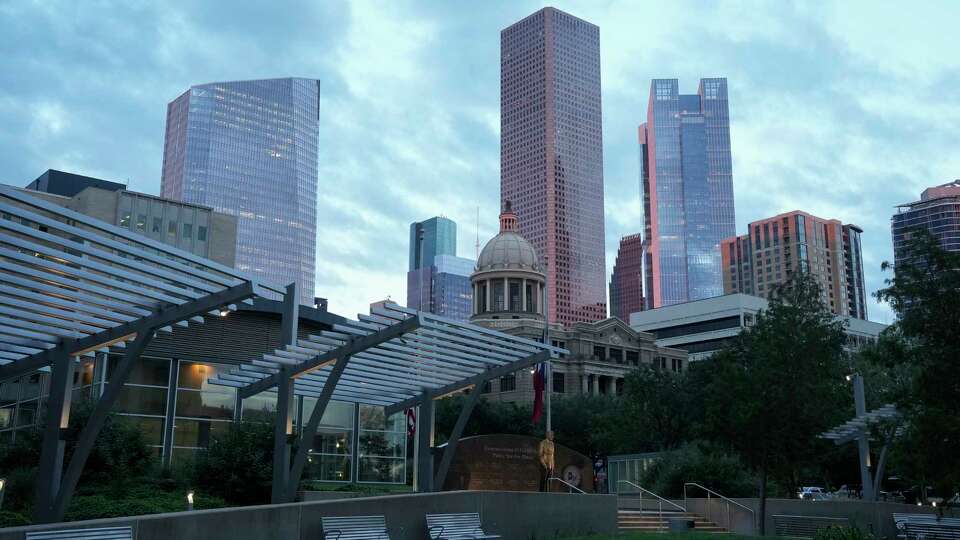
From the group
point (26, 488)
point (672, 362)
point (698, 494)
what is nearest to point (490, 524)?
point (26, 488)

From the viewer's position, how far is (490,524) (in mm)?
21062

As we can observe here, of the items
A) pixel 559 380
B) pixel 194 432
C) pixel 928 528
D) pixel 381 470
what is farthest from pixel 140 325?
pixel 559 380

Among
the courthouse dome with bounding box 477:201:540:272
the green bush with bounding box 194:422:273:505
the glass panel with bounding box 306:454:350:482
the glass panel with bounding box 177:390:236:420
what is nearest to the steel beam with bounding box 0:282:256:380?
the green bush with bounding box 194:422:273:505

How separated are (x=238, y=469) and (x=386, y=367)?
557 cm

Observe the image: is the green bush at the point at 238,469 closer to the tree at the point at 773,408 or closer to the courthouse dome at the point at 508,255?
the tree at the point at 773,408

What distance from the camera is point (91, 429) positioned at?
17.4m

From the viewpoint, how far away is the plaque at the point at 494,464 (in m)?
28.5

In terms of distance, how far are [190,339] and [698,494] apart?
19785 millimetres

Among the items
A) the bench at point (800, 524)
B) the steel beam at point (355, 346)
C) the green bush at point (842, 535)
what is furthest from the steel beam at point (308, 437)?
the bench at point (800, 524)

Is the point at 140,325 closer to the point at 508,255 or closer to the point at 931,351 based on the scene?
the point at 931,351

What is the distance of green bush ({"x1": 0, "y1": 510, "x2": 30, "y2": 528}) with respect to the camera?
18.6 m

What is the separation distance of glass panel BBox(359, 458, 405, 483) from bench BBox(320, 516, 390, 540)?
21192 millimetres

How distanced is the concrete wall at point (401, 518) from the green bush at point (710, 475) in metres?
10.2

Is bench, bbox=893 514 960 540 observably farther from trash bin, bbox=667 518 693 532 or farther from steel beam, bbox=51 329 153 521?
steel beam, bbox=51 329 153 521
